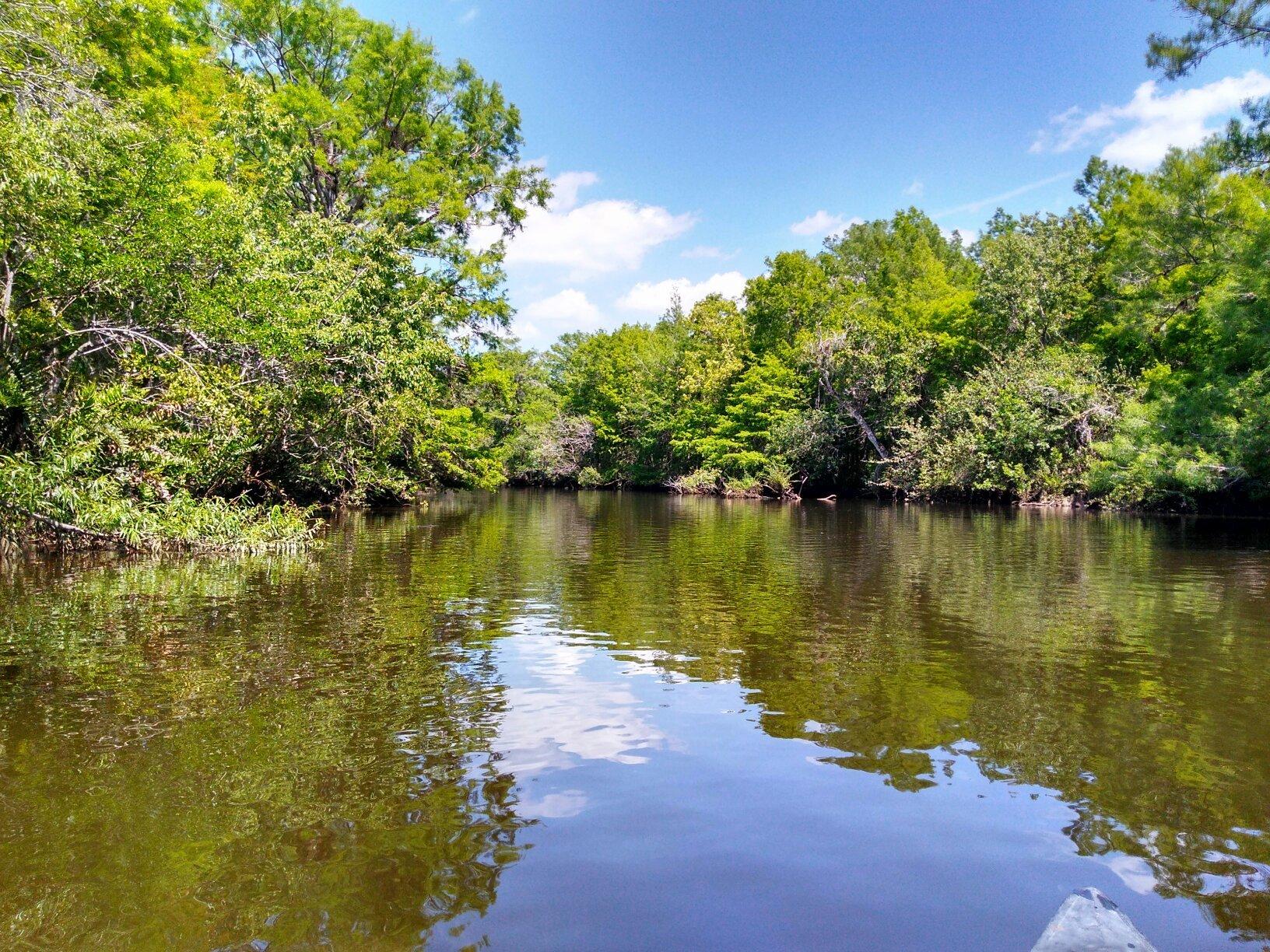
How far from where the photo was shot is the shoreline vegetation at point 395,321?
1175cm

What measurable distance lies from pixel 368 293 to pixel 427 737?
19.6 meters

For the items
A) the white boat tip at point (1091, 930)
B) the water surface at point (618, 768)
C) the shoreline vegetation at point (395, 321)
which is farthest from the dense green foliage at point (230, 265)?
the white boat tip at point (1091, 930)

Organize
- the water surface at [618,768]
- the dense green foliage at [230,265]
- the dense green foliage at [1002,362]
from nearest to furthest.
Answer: the water surface at [618,768] → the dense green foliage at [230,265] → the dense green foliage at [1002,362]

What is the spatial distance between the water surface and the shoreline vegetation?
12.9 ft

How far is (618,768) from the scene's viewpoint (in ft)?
15.7

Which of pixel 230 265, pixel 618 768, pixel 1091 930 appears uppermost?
pixel 230 265

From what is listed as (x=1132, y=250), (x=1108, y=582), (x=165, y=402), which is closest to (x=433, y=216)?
(x=165, y=402)

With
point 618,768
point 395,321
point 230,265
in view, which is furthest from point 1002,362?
point 618,768

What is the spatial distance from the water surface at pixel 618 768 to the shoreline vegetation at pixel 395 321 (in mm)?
3936

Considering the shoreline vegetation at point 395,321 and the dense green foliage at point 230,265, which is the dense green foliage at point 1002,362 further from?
the dense green foliage at point 230,265

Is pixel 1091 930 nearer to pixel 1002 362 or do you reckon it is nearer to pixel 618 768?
pixel 618 768

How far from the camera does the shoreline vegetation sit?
11.8 metres

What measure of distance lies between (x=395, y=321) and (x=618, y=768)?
69.2ft

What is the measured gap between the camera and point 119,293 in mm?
12523
